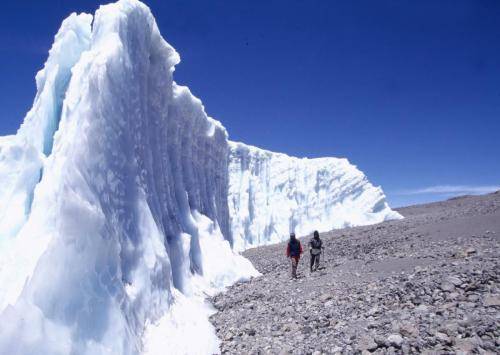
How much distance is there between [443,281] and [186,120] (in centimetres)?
1098

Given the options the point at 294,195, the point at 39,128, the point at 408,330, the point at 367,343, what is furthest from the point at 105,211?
the point at 294,195

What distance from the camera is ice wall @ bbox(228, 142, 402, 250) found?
3700cm

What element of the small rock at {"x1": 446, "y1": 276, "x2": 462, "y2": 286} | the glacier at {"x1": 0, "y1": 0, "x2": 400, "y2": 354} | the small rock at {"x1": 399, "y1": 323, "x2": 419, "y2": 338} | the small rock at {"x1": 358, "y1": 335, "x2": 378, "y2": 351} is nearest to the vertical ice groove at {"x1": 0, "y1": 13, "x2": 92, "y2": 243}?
the glacier at {"x1": 0, "y1": 0, "x2": 400, "y2": 354}

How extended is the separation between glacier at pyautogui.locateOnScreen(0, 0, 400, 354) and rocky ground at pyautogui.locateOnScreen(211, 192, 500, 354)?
43.6 inches

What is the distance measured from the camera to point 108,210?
7.46m

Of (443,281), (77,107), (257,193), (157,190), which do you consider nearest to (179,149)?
(157,190)

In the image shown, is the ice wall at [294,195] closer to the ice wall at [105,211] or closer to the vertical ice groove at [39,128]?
the ice wall at [105,211]

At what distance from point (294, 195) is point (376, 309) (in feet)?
106

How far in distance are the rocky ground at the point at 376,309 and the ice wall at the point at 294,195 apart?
23758 mm

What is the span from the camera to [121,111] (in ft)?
28.5

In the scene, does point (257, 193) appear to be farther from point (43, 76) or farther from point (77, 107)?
point (77, 107)

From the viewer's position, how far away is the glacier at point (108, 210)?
5.84 m

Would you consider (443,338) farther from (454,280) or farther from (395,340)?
(454,280)

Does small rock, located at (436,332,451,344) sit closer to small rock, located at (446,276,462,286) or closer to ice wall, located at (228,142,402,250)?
small rock, located at (446,276,462,286)
